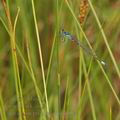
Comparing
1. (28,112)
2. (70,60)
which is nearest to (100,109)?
(70,60)

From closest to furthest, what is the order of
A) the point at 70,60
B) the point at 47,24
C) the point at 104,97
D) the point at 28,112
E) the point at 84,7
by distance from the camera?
the point at 84,7, the point at 28,112, the point at 104,97, the point at 70,60, the point at 47,24

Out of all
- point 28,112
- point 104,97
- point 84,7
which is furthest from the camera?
point 104,97

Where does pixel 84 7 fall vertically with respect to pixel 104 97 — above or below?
above

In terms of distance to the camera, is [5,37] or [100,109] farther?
[5,37]

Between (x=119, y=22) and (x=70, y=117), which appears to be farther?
(x=119, y=22)

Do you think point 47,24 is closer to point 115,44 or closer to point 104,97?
point 115,44

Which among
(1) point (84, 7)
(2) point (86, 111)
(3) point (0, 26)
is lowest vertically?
(2) point (86, 111)

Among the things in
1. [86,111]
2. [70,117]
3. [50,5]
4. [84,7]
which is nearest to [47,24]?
[50,5]

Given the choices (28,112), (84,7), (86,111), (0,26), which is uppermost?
(84,7)

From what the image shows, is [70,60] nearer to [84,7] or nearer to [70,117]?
[70,117]
